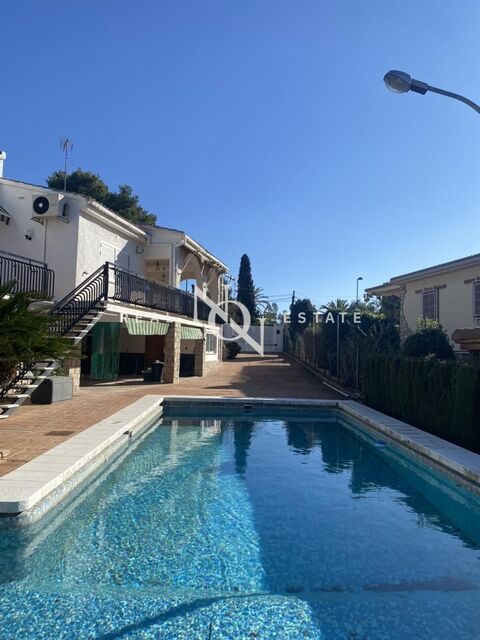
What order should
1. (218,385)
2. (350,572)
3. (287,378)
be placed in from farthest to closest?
1. (287,378)
2. (218,385)
3. (350,572)

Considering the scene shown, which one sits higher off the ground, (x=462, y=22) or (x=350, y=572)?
(x=462, y=22)

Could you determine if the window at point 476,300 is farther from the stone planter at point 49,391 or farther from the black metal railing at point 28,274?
the black metal railing at point 28,274

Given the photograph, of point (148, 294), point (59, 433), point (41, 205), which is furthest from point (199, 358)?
point (59, 433)

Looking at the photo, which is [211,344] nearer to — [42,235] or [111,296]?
[111,296]

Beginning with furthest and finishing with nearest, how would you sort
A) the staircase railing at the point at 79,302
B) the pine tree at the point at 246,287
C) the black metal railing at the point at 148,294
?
the pine tree at the point at 246,287
the black metal railing at the point at 148,294
the staircase railing at the point at 79,302

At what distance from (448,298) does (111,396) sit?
1433 centimetres

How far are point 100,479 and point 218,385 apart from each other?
1291 centimetres

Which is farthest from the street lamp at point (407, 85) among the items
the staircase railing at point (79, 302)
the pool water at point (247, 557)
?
the staircase railing at point (79, 302)

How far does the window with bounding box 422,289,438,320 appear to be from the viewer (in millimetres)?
20234

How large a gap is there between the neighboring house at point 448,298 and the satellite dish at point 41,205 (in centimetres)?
1522

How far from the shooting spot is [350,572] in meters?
4.66

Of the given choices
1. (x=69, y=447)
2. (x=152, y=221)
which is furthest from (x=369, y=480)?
(x=152, y=221)

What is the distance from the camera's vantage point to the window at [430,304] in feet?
66.4

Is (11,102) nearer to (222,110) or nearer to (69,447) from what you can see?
(222,110)
